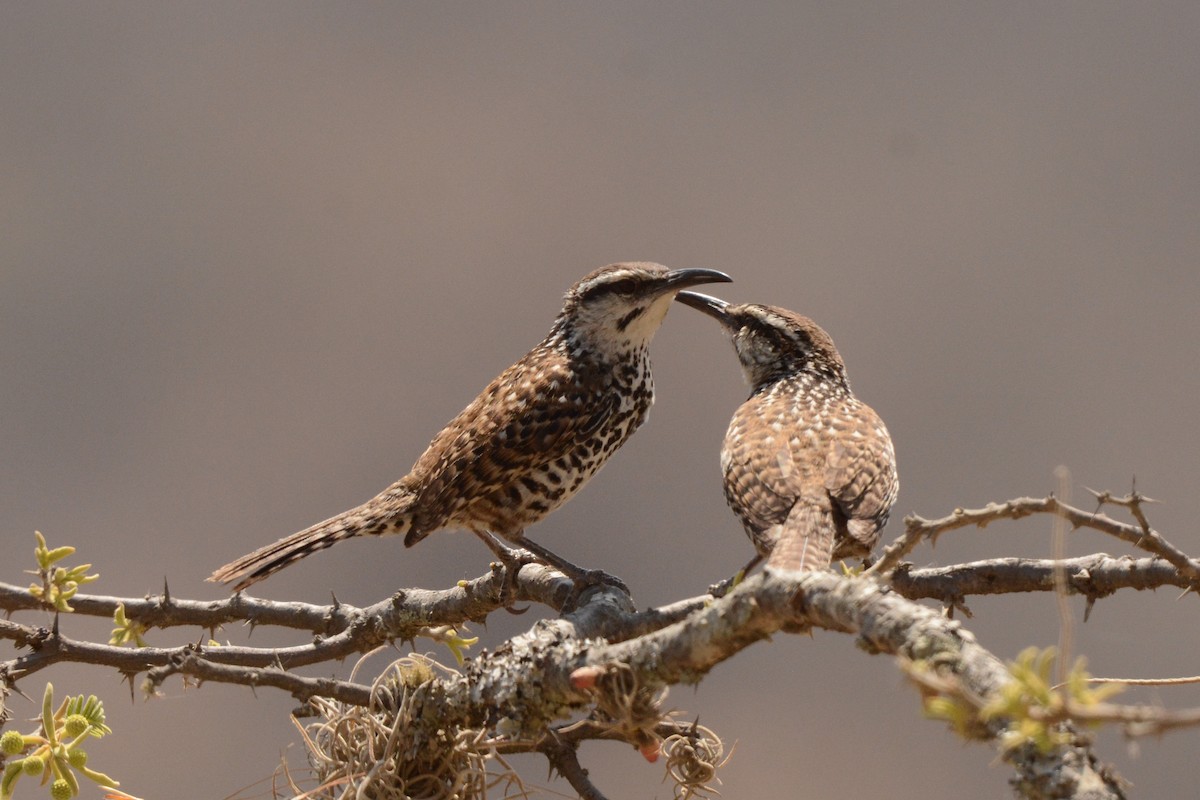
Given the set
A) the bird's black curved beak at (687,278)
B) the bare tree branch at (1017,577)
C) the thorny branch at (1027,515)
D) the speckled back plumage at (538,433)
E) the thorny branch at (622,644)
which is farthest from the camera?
the bird's black curved beak at (687,278)

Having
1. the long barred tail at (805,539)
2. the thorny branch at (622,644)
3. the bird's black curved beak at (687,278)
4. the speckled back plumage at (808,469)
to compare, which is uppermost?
the bird's black curved beak at (687,278)

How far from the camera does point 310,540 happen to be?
13.7 ft

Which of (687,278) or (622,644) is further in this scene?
(687,278)

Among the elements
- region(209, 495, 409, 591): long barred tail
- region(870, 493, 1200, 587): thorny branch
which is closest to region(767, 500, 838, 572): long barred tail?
region(870, 493, 1200, 587): thorny branch

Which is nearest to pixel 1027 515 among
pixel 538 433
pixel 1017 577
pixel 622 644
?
pixel 1017 577

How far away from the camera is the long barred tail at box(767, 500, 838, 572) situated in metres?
3.25

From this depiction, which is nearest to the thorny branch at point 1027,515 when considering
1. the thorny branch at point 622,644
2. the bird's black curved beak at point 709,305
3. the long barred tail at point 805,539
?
the thorny branch at point 622,644

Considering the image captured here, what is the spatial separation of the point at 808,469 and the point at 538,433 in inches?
39.9

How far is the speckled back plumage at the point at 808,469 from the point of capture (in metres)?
3.56

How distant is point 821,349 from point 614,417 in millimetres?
986

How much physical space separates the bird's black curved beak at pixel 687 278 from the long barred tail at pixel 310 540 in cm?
130

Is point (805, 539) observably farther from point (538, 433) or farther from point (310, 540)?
point (310, 540)

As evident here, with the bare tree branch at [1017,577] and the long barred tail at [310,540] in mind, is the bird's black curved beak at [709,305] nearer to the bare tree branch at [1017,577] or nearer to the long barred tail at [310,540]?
the long barred tail at [310,540]

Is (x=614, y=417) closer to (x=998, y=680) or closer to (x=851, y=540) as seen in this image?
(x=851, y=540)
